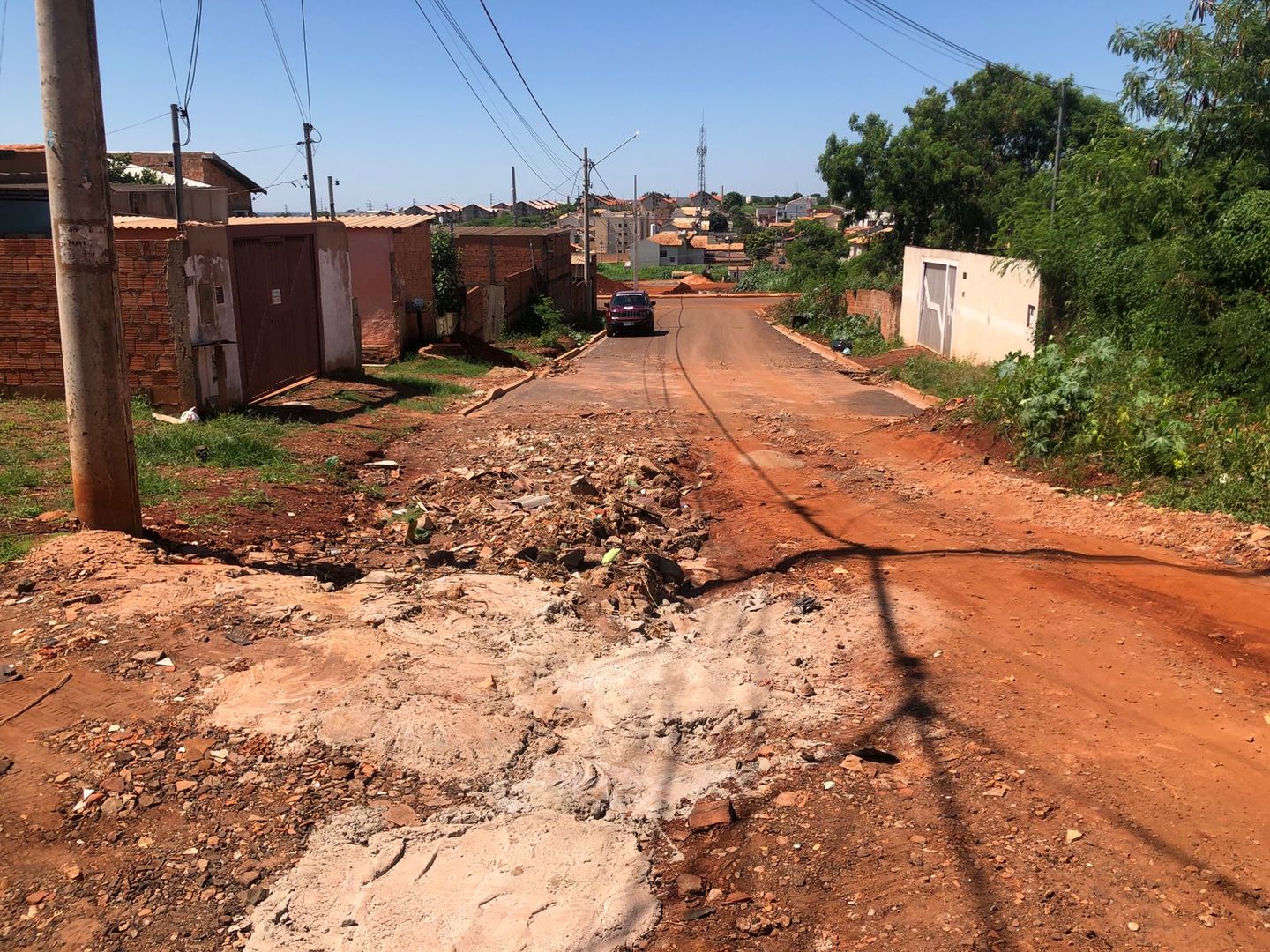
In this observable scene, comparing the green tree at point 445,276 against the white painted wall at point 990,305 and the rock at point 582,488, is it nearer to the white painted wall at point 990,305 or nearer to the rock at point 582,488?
the white painted wall at point 990,305

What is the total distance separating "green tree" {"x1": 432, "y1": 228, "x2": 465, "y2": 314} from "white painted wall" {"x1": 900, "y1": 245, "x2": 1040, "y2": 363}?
12578 millimetres

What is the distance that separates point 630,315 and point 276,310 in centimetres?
2188

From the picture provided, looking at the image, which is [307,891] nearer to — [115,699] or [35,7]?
[115,699]

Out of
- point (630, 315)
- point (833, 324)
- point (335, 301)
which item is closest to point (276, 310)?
point (335, 301)

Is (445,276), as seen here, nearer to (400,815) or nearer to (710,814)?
(400,815)

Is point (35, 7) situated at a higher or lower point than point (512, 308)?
higher

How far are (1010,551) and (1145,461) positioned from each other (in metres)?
3.05

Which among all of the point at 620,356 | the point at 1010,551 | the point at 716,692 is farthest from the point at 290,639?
the point at 620,356

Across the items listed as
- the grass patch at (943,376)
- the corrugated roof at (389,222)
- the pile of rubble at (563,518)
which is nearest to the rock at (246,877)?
the pile of rubble at (563,518)

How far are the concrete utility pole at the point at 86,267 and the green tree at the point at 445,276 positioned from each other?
765 inches

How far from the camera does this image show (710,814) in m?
4.50

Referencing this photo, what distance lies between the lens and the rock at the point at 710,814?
14.6 ft

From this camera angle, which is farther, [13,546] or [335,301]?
[335,301]

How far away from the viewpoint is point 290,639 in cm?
568
